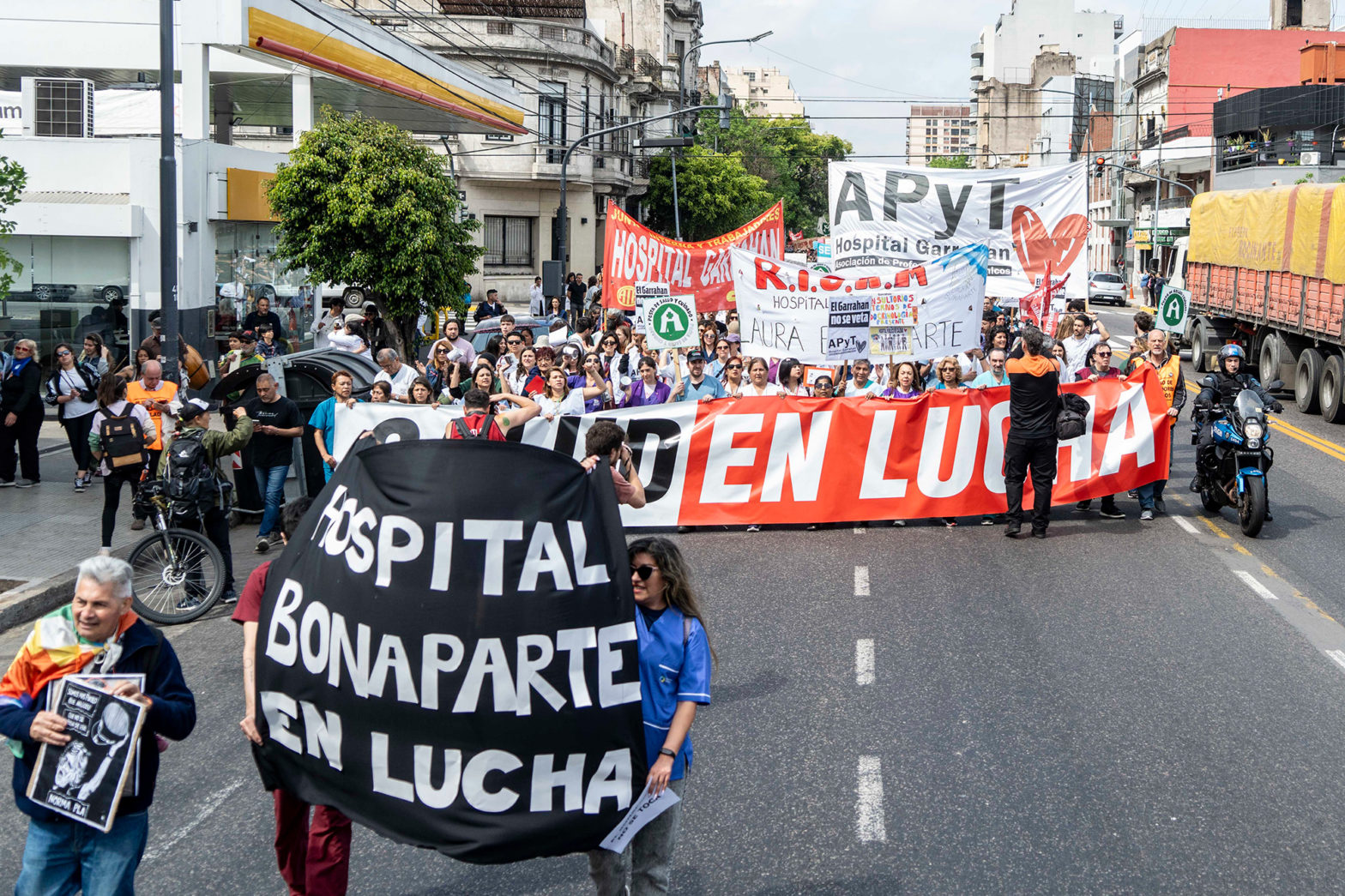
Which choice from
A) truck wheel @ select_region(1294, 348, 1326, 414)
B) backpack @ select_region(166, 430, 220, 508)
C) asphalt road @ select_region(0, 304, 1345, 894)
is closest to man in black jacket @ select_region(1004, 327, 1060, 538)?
asphalt road @ select_region(0, 304, 1345, 894)

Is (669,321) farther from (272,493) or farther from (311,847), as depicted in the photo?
(311,847)

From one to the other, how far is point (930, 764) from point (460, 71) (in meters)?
29.3

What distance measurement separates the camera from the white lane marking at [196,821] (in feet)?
19.4

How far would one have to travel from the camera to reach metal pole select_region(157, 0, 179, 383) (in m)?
14.2

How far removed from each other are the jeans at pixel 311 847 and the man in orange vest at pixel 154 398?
7791mm

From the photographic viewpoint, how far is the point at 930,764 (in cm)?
679

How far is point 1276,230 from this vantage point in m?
24.3

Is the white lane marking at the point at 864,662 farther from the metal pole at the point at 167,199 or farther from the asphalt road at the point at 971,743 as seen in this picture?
the metal pole at the point at 167,199

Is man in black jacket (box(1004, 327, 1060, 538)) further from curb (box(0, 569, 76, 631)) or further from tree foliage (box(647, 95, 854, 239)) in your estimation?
tree foliage (box(647, 95, 854, 239))

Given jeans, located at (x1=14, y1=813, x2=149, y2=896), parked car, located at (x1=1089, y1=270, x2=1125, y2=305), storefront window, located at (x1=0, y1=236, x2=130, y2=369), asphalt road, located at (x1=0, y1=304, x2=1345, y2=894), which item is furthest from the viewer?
parked car, located at (x1=1089, y1=270, x2=1125, y2=305)

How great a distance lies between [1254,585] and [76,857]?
29.4 feet

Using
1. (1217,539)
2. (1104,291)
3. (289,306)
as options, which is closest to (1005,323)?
(1217,539)

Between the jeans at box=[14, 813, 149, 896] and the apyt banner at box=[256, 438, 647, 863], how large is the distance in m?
0.80

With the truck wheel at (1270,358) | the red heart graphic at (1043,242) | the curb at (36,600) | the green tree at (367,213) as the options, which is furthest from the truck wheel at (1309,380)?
the curb at (36,600)
